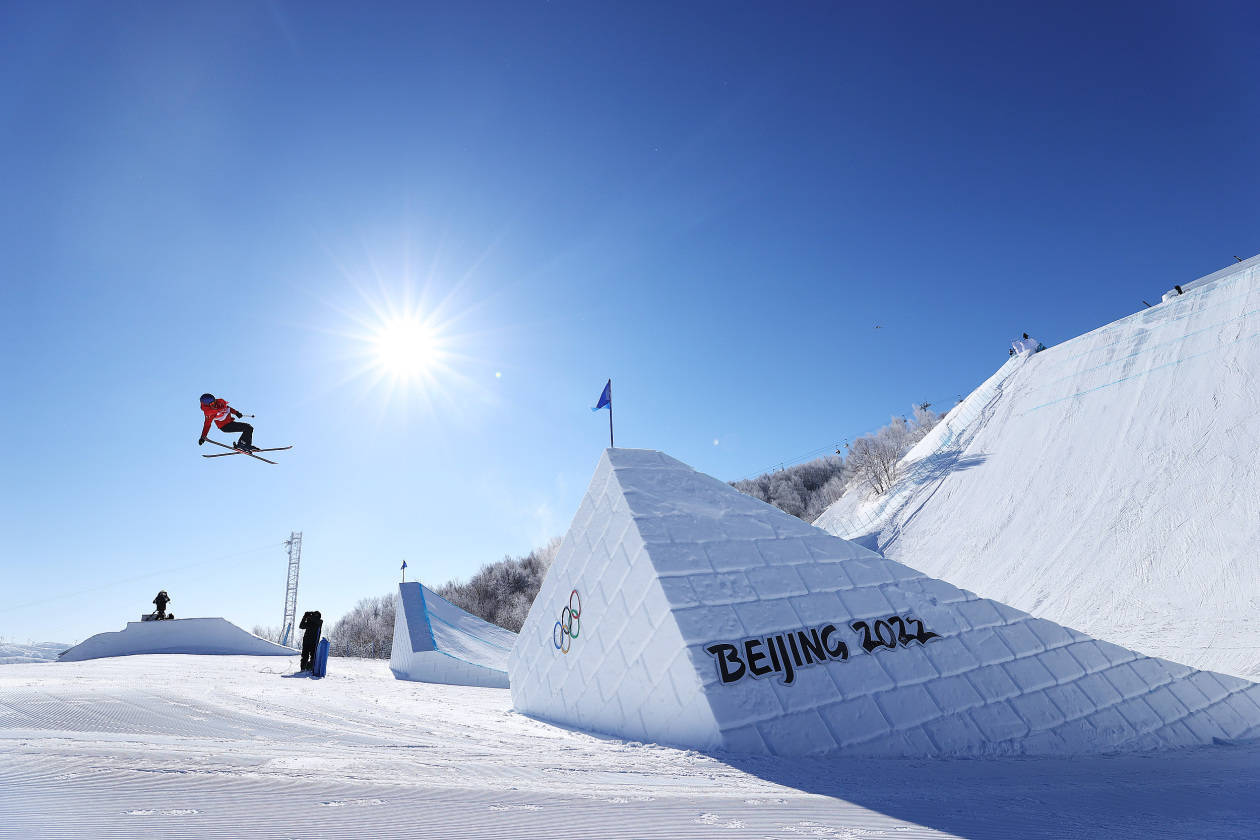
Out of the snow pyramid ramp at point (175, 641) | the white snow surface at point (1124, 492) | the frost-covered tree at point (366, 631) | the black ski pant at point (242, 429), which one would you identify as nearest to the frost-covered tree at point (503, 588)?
the frost-covered tree at point (366, 631)

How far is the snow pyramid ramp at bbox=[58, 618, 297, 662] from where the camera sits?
58.6 feet

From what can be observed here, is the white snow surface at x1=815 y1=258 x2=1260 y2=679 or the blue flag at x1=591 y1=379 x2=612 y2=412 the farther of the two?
the white snow surface at x1=815 y1=258 x2=1260 y2=679

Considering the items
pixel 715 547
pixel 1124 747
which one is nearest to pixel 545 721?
pixel 715 547

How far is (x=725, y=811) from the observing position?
2963 mm

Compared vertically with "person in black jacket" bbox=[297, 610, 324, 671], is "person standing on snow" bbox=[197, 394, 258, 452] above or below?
above

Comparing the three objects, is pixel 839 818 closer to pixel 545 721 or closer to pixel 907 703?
pixel 907 703

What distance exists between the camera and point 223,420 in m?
12.0

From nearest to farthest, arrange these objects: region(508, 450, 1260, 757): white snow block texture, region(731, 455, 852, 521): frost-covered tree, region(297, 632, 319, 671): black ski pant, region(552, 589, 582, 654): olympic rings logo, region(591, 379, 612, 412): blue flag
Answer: region(508, 450, 1260, 757): white snow block texture
region(552, 589, 582, 654): olympic rings logo
region(591, 379, 612, 412): blue flag
region(297, 632, 319, 671): black ski pant
region(731, 455, 852, 521): frost-covered tree

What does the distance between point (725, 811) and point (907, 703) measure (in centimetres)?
279

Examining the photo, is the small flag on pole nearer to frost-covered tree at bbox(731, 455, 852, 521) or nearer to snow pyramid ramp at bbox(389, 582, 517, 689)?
snow pyramid ramp at bbox(389, 582, 517, 689)

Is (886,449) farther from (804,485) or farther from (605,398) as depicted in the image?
(605,398)

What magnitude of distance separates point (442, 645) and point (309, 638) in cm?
308

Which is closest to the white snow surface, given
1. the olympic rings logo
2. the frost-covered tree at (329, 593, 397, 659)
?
the olympic rings logo

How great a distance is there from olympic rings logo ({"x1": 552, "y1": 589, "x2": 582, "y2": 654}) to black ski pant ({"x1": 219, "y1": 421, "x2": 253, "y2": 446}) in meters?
9.18
